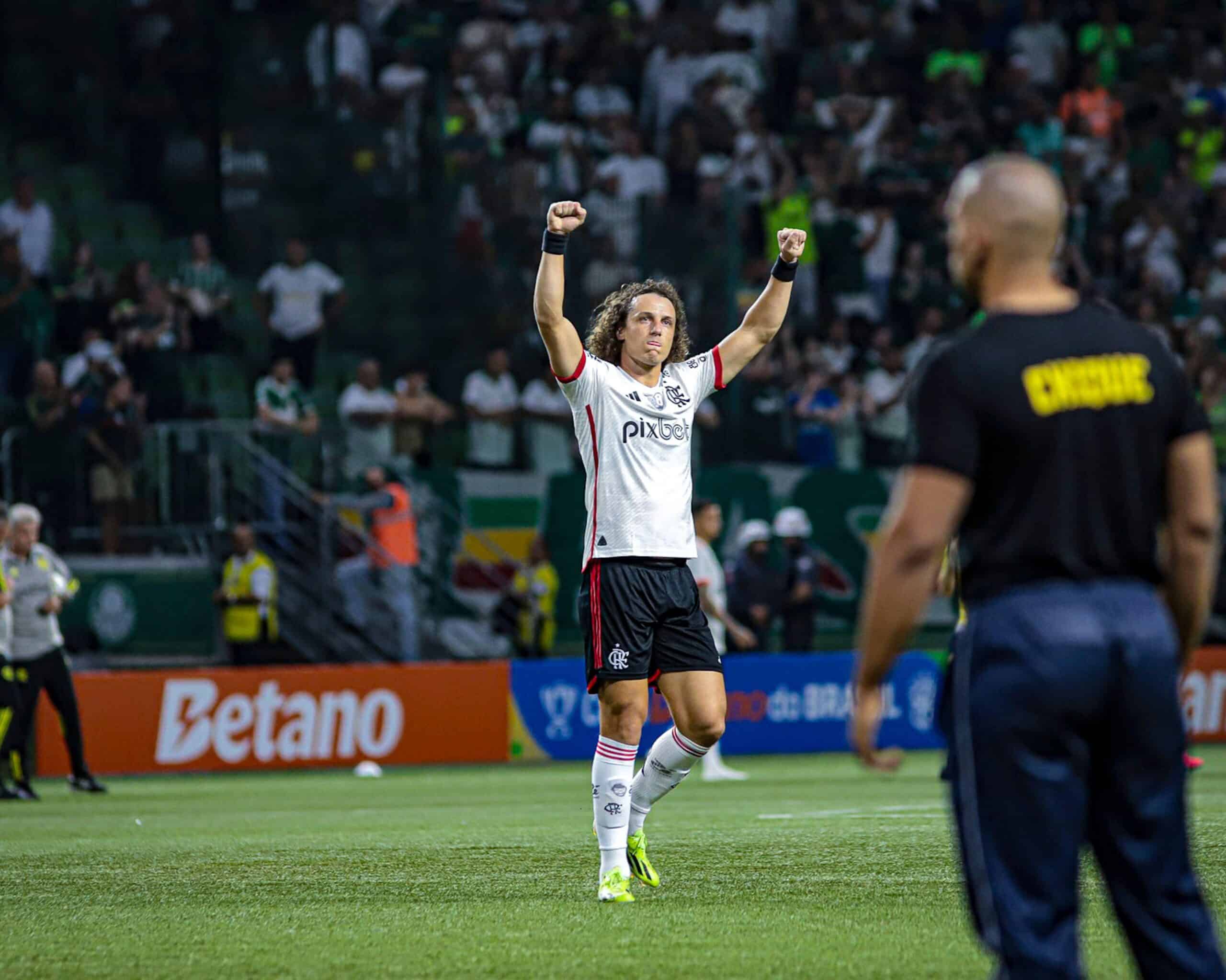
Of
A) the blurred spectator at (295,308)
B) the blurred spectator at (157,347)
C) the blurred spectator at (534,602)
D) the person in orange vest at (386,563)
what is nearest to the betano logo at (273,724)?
the person in orange vest at (386,563)

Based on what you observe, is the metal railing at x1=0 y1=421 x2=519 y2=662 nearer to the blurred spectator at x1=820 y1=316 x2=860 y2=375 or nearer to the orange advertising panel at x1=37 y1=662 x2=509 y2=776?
the orange advertising panel at x1=37 y1=662 x2=509 y2=776

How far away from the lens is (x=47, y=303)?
2178 cm

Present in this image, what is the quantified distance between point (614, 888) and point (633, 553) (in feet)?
4.41

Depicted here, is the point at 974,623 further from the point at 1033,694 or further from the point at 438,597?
the point at 438,597

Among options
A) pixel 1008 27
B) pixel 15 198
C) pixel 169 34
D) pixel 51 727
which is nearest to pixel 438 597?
pixel 51 727

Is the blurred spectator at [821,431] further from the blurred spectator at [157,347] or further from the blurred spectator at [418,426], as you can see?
the blurred spectator at [157,347]

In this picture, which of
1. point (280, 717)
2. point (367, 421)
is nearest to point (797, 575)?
point (367, 421)

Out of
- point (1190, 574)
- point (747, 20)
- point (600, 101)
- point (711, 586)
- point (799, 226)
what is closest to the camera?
point (1190, 574)

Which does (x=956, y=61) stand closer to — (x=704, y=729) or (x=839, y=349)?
(x=839, y=349)

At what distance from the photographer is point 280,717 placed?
19547 millimetres

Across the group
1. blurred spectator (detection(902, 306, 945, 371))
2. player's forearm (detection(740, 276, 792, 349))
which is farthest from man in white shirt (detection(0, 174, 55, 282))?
player's forearm (detection(740, 276, 792, 349))

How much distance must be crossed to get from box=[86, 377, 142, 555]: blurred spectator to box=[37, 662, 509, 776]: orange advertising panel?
160 centimetres

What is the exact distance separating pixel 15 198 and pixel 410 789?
10.5 meters

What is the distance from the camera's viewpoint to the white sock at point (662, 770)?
26.5 ft
